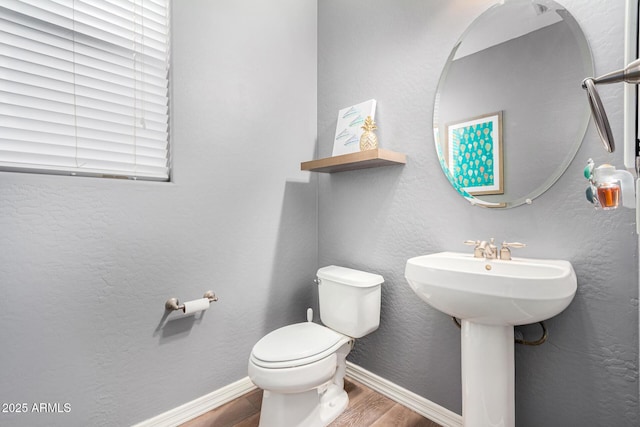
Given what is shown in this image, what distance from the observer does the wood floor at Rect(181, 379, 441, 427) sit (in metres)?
1.45

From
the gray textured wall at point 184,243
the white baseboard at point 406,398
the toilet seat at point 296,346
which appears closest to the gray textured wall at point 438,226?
the white baseboard at point 406,398

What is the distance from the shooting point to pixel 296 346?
4.39 ft

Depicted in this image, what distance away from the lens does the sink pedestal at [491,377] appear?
1074 millimetres

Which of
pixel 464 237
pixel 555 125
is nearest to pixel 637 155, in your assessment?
pixel 555 125

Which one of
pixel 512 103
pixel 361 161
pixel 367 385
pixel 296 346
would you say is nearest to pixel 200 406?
pixel 296 346

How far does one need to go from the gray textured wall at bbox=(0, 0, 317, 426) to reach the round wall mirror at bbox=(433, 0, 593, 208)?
99 centimetres

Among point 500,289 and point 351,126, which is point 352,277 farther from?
point 351,126

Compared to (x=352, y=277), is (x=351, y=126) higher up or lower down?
higher up

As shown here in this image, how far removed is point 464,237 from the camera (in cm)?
137

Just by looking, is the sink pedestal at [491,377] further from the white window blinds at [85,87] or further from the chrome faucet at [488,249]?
the white window blinds at [85,87]

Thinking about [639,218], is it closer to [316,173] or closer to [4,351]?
[316,173]

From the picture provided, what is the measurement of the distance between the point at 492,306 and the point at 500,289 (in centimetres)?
7

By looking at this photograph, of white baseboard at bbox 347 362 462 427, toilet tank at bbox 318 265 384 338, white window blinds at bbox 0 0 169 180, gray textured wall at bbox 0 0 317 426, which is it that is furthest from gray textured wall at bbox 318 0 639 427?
white window blinds at bbox 0 0 169 180

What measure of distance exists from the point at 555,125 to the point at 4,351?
88.1 inches
